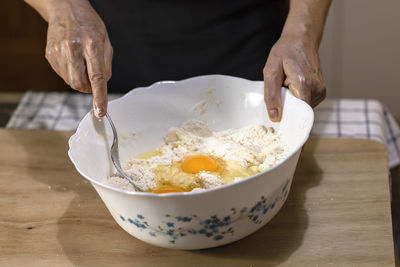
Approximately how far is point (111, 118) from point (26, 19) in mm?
2055

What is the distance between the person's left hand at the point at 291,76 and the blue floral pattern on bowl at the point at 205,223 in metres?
0.27

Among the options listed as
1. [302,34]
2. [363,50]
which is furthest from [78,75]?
[363,50]

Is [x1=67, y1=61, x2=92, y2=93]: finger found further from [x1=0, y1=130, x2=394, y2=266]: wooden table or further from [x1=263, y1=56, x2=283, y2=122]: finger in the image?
[x1=263, y1=56, x2=283, y2=122]: finger

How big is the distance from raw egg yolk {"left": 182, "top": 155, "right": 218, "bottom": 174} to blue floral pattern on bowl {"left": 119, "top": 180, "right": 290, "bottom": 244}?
159 millimetres

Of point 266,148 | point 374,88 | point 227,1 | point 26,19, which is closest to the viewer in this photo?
point 266,148

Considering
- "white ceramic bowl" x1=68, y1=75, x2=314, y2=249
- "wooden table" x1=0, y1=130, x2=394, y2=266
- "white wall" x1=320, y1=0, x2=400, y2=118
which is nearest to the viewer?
"white ceramic bowl" x1=68, y1=75, x2=314, y2=249

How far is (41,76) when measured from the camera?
3.12 m

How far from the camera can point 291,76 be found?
1.13 metres

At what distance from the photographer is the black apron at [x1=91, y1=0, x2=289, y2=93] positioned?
1.59m

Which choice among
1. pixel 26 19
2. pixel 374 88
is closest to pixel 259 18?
pixel 374 88

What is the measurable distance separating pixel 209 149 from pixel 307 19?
1.30ft

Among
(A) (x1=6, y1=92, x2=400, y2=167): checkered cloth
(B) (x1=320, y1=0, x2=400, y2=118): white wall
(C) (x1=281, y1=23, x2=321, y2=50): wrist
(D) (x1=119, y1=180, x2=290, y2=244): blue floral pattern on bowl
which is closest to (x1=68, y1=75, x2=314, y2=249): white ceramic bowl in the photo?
(D) (x1=119, y1=180, x2=290, y2=244): blue floral pattern on bowl

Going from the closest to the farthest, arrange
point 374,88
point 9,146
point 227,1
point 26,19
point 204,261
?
A: point 204,261 < point 9,146 < point 227,1 < point 374,88 < point 26,19

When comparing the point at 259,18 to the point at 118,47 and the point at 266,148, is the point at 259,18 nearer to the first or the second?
the point at 118,47
